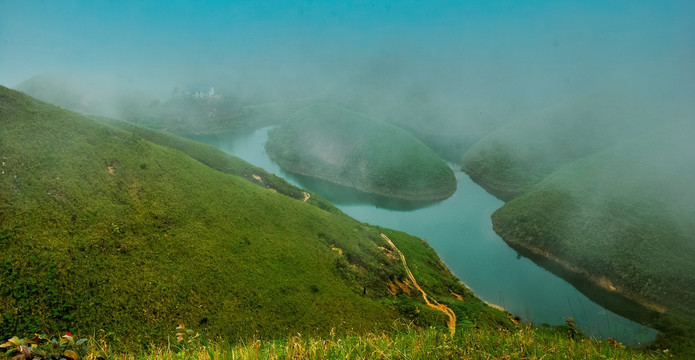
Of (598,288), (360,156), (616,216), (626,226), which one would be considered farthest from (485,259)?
(360,156)

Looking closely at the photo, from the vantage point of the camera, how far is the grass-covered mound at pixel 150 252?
49.5 feet

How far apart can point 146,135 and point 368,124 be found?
80018 millimetres

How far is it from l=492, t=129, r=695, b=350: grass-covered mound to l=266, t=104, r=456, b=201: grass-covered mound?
2543cm

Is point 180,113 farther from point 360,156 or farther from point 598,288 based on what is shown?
point 598,288

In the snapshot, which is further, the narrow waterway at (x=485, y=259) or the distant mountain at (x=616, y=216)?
the distant mountain at (x=616, y=216)

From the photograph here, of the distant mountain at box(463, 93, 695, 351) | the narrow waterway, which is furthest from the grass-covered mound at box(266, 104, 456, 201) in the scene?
the distant mountain at box(463, 93, 695, 351)

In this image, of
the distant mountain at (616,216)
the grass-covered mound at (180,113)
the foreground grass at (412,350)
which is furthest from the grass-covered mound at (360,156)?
the foreground grass at (412,350)

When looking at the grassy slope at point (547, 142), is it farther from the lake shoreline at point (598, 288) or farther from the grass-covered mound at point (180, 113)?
the grass-covered mound at point (180, 113)

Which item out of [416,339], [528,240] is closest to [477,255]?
[528,240]

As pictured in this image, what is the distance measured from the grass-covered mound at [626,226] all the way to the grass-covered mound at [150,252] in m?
33.3

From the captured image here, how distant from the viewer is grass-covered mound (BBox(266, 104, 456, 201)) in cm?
9194

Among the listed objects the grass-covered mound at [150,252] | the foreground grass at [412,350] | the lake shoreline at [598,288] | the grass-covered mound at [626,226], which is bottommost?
the lake shoreline at [598,288]

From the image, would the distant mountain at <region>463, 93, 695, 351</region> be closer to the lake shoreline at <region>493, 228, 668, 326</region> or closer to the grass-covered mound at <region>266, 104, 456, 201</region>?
the lake shoreline at <region>493, 228, 668, 326</region>

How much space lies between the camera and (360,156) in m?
105
